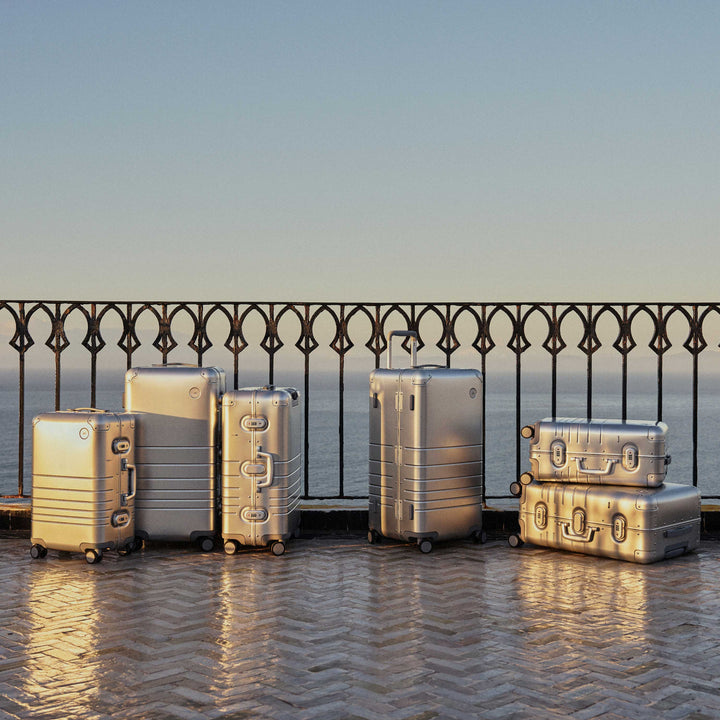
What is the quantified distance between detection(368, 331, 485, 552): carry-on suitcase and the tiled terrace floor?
27cm

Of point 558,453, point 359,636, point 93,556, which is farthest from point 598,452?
point 93,556

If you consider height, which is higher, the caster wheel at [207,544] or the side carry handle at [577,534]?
the side carry handle at [577,534]

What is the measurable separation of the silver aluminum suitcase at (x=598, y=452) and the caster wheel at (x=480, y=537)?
1.73 ft

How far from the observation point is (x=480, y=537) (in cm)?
665

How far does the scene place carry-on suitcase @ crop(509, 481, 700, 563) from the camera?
5957 mm

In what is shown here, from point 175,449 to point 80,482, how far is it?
2.33 ft

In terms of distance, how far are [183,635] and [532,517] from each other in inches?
119

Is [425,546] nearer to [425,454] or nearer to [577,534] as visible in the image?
[425,454]

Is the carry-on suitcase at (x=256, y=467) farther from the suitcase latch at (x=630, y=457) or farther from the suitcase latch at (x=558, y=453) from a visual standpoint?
the suitcase latch at (x=630, y=457)

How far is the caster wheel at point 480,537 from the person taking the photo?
21.8ft

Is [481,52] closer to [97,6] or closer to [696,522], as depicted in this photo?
[97,6]

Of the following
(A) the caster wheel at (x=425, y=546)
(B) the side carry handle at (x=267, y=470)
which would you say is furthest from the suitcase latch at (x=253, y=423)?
(A) the caster wheel at (x=425, y=546)

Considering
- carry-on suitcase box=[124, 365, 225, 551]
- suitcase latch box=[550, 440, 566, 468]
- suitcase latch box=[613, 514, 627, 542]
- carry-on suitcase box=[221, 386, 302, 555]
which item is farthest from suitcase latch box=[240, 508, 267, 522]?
suitcase latch box=[613, 514, 627, 542]

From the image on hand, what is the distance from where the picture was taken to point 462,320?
7055 millimetres
